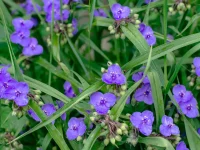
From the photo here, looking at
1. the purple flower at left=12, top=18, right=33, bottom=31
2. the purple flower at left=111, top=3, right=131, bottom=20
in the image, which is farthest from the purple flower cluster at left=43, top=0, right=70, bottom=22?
the purple flower at left=111, top=3, right=131, bottom=20

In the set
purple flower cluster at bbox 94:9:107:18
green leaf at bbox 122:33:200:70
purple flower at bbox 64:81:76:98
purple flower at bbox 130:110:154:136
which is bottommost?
purple flower at bbox 130:110:154:136

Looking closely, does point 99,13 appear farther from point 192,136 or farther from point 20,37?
point 192,136

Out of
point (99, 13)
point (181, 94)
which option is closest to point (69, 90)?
point (181, 94)

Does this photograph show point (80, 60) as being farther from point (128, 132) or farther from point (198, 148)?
point (198, 148)

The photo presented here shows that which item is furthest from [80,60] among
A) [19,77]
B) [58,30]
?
[19,77]

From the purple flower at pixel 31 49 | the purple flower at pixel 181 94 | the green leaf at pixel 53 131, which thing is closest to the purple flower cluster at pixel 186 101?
the purple flower at pixel 181 94

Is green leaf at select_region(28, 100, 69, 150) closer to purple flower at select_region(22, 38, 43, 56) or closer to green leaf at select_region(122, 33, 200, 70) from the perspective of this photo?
green leaf at select_region(122, 33, 200, 70)

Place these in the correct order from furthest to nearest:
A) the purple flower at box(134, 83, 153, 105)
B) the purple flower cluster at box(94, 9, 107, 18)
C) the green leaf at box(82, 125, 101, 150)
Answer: the purple flower cluster at box(94, 9, 107, 18) < the purple flower at box(134, 83, 153, 105) < the green leaf at box(82, 125, 101, 150)
